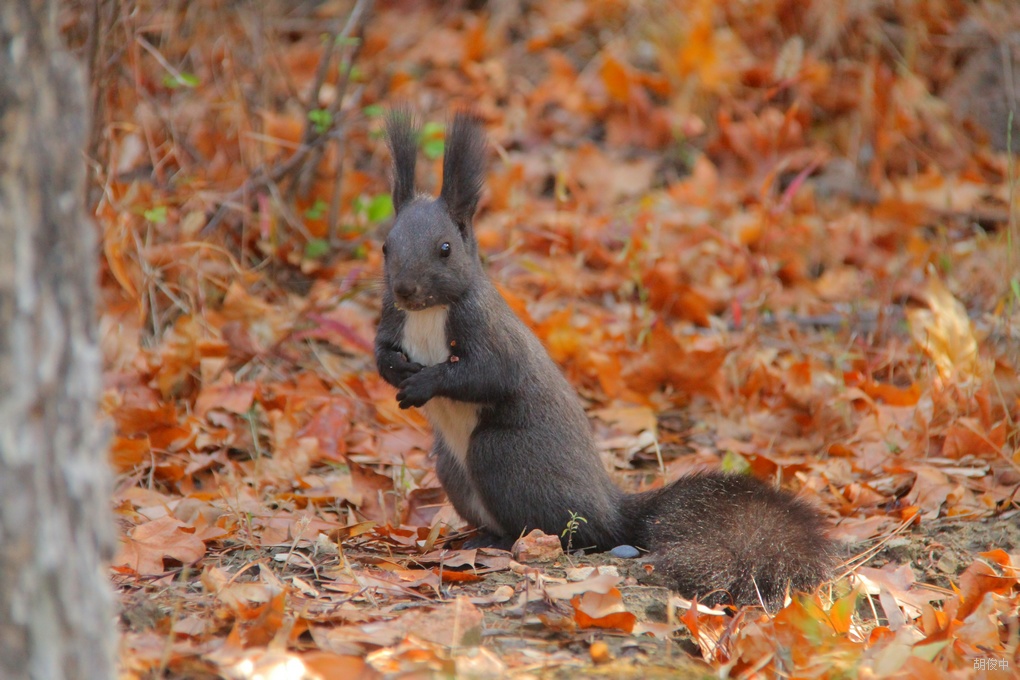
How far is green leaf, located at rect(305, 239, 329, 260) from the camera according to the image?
4.59 meters

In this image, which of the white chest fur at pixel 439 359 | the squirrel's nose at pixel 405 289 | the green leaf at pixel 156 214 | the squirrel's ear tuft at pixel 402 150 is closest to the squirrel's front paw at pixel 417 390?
the white chest fur at pixel 439 359

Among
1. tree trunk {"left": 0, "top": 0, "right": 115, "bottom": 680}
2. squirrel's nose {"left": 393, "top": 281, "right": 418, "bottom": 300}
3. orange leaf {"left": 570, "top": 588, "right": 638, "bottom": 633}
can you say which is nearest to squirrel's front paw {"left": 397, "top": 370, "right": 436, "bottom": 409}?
squirrel's nose {"left": 393, "top": 281, "right": 418, "bottom": 300}

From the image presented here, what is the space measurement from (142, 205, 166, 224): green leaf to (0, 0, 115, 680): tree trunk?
2.52m

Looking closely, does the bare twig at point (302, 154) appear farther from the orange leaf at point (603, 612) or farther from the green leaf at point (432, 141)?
the orange leaf at point (603, 612)

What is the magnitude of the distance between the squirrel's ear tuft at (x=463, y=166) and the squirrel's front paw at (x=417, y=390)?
0.48 m

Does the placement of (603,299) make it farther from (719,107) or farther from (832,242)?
(719,107)

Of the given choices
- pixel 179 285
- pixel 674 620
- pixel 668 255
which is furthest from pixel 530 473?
pixel 668 255

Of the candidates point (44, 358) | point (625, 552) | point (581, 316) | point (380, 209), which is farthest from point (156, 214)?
point (44, 358)

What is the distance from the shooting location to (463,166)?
114 inches

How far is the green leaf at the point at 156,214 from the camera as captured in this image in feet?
12.7

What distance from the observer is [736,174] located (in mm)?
6020

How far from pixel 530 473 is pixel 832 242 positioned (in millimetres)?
2989

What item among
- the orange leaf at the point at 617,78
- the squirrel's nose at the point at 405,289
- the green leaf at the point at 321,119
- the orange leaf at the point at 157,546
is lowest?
the orange leaf at the point at 157,546

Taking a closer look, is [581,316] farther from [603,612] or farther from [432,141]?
[603,612]
